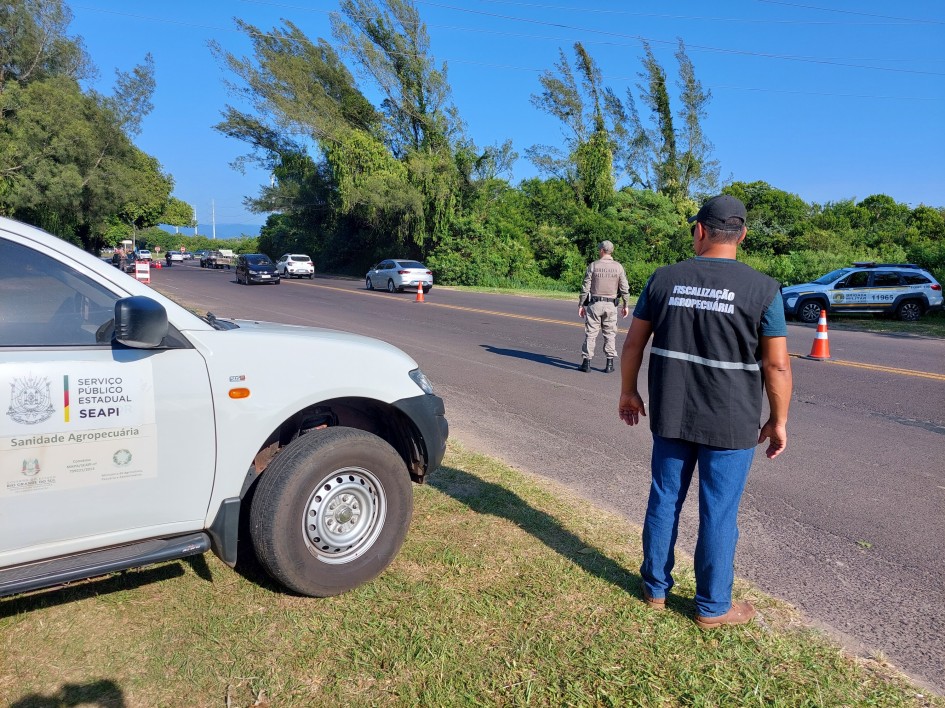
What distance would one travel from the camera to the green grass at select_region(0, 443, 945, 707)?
2.85 metres

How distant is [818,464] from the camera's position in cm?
615

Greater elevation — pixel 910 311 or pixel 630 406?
pixel 910 311

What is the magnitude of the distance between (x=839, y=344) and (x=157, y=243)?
124m

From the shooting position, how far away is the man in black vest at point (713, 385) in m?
3.20

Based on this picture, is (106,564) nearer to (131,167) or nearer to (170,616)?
(170,616)

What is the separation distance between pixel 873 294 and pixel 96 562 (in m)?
22.3

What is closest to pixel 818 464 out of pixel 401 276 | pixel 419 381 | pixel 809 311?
pixel 419 381

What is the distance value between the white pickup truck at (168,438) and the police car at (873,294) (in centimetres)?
1982

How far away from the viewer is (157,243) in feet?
402

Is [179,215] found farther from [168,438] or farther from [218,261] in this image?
[168,438]

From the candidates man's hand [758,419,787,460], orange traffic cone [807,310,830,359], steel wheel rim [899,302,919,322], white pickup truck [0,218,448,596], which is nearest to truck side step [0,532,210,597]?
white pickup truck [0,218,448,596]

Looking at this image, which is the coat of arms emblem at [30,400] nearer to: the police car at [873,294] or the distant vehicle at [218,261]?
the police car at [873,294]

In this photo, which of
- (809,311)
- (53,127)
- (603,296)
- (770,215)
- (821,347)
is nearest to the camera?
(603,296)

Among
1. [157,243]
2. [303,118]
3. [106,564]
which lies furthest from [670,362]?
[157,243]
